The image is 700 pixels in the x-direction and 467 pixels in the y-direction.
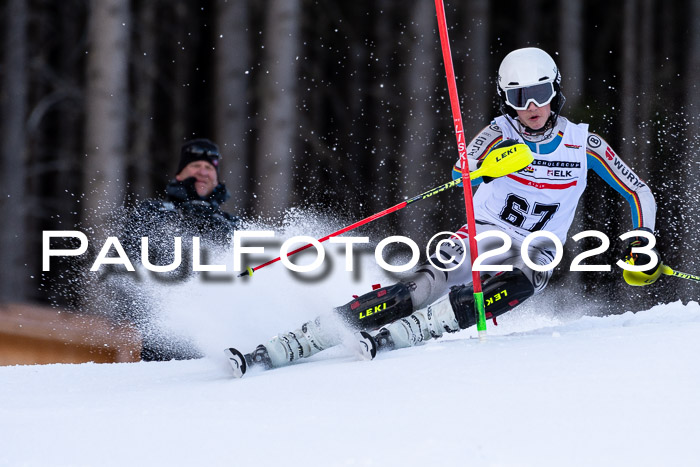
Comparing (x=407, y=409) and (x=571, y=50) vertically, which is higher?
(x=571, y=50)

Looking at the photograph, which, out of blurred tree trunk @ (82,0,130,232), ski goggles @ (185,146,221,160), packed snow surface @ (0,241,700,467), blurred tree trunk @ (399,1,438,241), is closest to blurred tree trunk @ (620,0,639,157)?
blurred tree trunk @ (399,1,438,241)

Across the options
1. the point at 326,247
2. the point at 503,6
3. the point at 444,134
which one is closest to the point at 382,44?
the point at 444,134

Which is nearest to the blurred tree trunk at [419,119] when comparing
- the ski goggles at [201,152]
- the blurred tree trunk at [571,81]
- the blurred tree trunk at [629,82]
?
the blurred tree trunk at [571,81]

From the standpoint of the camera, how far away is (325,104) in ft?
62.9

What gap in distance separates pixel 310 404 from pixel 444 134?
10.2 m

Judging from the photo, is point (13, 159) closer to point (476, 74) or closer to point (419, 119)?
point (419, 119)

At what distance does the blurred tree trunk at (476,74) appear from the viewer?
39.5 ft

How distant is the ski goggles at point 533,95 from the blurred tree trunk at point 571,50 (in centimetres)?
609

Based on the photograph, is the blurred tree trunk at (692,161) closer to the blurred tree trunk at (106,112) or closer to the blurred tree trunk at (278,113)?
the blurred tree trunk at (278,113)

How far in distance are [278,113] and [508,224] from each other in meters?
4.48

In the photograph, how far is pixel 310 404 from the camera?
3.58m

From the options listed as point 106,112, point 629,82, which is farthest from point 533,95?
point 629,82

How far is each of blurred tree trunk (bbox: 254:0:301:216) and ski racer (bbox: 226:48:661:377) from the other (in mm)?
3988

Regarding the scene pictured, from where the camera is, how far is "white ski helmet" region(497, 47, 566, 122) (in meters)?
4.82
